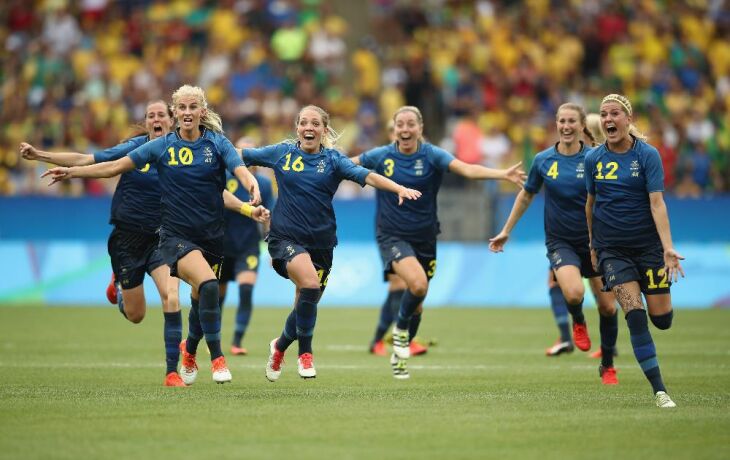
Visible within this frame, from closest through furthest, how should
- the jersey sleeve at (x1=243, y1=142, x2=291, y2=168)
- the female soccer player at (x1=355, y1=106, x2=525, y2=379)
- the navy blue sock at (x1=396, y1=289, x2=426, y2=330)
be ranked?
the jersey sleeve at (x1=243, y1=142, x2=291, y2=168) < the navy blue sock at (x1=396, y1=289, x2=426, y2=330) < the female soccer player at (x1=355, y1=106, x2=525, y2=379)

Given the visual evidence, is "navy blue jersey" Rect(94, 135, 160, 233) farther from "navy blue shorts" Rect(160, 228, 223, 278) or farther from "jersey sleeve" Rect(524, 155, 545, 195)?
"jersey sleeve" Rect(524, 155, 545, 195)

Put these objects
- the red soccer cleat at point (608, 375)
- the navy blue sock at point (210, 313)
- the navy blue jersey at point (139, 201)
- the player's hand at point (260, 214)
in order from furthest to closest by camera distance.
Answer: the navy blue jersey at point (139, 201) < the red soccer cleat at point (608, 375) < the navy blue sock at point (210, 313) < the player's hand at point (260, 214)

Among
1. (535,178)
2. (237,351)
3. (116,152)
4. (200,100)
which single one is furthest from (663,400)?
(237,351)

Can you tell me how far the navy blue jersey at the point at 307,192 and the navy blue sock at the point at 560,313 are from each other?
15.6ft

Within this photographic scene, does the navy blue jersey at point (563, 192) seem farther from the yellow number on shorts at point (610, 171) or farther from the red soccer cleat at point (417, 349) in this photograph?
the red soccer cleat at point (417, 349)

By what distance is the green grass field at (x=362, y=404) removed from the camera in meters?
8.41

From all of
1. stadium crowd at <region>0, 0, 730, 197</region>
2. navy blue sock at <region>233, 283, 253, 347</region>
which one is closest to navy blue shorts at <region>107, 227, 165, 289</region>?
navy blue sock at <region>233, 283, 253, 347</region>

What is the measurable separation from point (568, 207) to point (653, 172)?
3.09 meters

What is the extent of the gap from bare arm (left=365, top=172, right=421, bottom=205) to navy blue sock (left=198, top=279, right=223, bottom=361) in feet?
5.66

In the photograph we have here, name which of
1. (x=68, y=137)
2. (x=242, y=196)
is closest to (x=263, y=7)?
(x=68, y=137)

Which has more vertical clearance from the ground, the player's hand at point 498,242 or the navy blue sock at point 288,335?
the player's hand at point 498,242

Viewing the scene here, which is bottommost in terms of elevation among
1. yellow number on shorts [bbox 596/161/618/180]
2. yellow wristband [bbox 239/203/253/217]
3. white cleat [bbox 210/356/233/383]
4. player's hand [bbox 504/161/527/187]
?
white cleat [bbox 210/356/233/383]

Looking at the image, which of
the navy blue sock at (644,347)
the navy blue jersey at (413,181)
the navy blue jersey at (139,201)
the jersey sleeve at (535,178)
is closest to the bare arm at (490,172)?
the jersey sleeve at (535,178)

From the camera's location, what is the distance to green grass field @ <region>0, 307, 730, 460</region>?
27.6 ft
